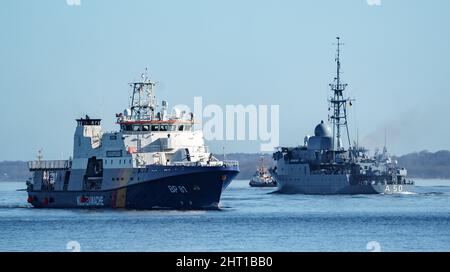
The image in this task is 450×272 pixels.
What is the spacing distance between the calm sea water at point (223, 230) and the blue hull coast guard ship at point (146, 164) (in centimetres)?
159

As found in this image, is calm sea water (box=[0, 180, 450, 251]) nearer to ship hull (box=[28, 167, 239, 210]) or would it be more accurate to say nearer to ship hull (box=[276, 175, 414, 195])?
ship hull (box=[28, 167, 239, 210])

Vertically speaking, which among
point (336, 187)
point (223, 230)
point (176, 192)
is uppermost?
point (336, 187)

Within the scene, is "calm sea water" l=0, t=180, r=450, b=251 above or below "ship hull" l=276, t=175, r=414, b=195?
below

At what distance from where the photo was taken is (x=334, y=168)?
465 ft

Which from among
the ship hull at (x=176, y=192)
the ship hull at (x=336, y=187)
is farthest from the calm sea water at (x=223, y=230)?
the ship hull at (x=336, y=187)

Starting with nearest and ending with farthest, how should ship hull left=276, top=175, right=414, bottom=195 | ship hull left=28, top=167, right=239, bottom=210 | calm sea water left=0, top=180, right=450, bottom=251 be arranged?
calm sea water left=0, top=180, right=450, bottom=251 < ship hull left=28, top=167, right=239, bottom=210 < ship hull left=276, top=175, right=414, bottom=195

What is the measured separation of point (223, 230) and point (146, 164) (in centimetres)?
1562

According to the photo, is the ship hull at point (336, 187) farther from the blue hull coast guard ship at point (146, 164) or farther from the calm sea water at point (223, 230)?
the blue hull coast guard ship at point (146, 164)

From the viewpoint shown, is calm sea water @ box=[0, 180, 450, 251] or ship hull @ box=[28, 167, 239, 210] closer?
calm sea water @ box=[0, 180, 450, 251]

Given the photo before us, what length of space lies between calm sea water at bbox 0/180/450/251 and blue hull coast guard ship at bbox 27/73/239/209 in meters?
1.59

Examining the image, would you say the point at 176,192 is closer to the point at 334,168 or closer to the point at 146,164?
the point at 146,164

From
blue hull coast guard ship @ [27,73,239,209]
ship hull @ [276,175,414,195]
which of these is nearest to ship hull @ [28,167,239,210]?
blue hull coast guard ship @ [27,73,239,209]

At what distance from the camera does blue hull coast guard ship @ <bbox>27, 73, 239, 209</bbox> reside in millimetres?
75500

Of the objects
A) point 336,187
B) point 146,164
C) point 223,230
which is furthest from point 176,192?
point 336,187
